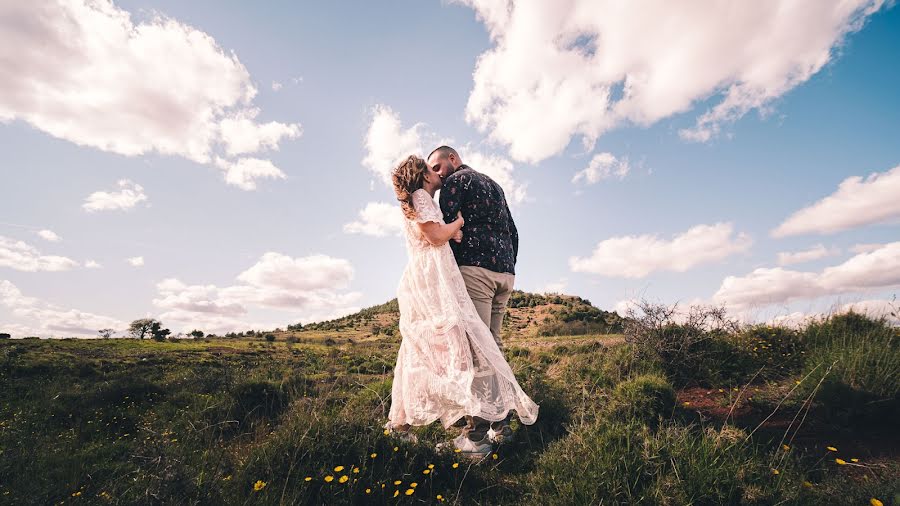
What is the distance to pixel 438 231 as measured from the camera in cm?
354

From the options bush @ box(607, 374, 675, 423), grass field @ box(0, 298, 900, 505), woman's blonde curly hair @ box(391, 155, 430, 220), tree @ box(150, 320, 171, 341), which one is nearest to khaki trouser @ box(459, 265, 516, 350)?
woman's blonde curly hair @ box(391, 155, 430, 220)

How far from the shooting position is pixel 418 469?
3.26 metres

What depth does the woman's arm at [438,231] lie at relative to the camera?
3.53 meters

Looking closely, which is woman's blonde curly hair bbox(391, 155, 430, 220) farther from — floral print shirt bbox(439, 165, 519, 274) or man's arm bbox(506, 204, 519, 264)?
man's arm bbox(506, 204, 519, 264)

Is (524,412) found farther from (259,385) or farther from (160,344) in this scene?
(160,344)

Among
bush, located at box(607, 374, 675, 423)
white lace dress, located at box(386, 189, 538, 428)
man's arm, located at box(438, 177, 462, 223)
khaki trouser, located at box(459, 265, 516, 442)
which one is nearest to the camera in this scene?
white lace dress, located at box(386, 189, 538, 428)

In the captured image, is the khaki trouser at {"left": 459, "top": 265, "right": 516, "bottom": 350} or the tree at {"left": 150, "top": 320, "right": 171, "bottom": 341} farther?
the tree at {"left": 150, "top": 320, "right": 171, "bottom": 341}

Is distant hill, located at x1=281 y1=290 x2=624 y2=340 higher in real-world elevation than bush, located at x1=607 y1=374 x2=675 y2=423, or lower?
higher

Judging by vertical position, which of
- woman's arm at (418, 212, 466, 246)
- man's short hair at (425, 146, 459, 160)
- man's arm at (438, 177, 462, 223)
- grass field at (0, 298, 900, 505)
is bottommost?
grass field at (0, 298, 900, 505)

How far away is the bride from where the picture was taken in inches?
138

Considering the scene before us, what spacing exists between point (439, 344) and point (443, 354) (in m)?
0.10

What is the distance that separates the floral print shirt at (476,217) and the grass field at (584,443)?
1.81 meters

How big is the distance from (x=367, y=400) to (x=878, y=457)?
5802 millimetres

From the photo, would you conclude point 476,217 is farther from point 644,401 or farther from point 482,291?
point 644,401
